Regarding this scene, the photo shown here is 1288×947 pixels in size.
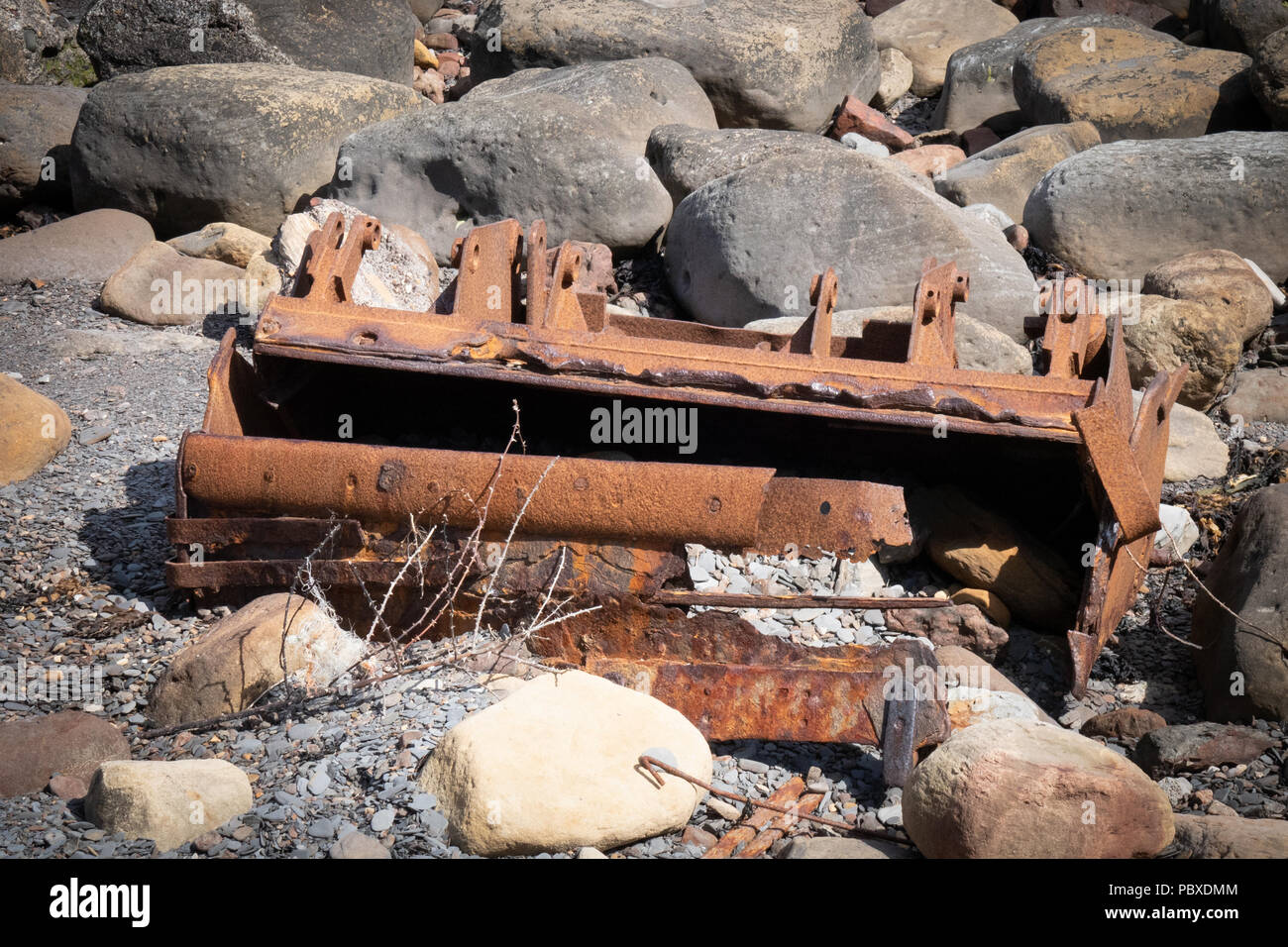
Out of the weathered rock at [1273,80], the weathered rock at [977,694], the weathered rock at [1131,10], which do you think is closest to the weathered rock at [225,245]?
the weathered rock at [977,694]

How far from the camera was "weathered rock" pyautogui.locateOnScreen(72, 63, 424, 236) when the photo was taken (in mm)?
7555

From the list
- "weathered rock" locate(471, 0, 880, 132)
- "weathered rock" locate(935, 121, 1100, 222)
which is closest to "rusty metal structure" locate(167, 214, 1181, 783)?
"weathered rock" locate(935, 121, 1100, 222)

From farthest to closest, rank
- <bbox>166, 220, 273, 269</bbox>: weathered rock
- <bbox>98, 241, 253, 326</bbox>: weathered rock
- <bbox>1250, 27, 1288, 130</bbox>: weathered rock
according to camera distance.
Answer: <bbox>1250, 27, 1288, 130</bbox>: weathered rock
<bbox>166, 220, 273, 269</bbox>: weathered rock
<bbox>98, 241, 253, 326</bbox>: weathered rock

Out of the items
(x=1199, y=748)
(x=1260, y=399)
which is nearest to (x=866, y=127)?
(x=1260, y=399)

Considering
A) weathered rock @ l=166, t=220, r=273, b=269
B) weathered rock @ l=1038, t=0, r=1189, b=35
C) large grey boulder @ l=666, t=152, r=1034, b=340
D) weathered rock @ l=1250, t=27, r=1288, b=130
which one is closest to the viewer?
large grey boulder @ l=666, t=152, r=1034, b=340

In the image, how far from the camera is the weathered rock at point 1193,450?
5.21 metres

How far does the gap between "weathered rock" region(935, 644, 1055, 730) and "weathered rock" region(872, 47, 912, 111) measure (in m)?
8.65

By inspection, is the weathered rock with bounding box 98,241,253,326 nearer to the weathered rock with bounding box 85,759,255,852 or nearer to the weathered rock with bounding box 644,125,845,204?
the weathered rock with bounding box 644,125,845,204

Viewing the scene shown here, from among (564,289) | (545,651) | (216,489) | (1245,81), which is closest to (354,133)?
(564,289)

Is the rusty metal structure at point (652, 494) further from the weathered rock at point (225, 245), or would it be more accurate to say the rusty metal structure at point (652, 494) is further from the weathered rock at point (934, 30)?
the weathered rock at point (934, 30)

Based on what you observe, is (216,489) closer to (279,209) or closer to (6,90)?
(279,209)

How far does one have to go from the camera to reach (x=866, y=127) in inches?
379

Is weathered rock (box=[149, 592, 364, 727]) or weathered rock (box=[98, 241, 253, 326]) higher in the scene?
weathered rock (box=[98, 241, 253, 326])

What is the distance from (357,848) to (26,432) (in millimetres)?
3135
